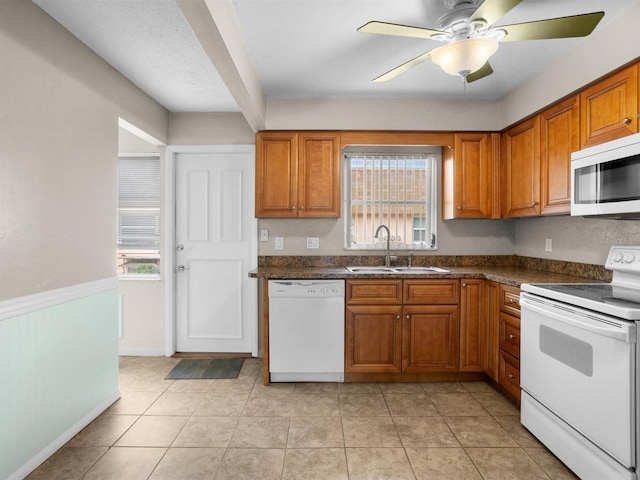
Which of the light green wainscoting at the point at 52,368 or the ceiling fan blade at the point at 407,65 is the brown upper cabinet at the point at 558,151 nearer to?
the ceiling fan blade at the point at 407,65

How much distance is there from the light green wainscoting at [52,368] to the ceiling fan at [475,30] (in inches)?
86.5

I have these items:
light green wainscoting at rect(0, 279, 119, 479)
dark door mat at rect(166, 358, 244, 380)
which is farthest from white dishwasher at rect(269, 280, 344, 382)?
light green wainscoting at rect(0, 279, 119, 479)

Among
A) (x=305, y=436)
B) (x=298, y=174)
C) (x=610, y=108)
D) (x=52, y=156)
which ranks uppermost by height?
(x=610, y=108)

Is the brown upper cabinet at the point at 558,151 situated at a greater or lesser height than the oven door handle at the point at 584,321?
greater

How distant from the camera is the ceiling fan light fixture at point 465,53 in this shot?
1647 millimetres

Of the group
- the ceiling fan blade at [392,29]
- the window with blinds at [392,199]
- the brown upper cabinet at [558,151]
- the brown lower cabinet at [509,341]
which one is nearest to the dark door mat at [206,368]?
the window with blinds at [392,199]

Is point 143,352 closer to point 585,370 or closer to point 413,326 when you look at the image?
point 413,326

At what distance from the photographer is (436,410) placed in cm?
243

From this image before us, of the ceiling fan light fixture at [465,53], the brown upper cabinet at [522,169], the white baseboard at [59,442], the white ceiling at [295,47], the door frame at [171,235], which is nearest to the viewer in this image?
the ceiling fan light fixture at [465,53]

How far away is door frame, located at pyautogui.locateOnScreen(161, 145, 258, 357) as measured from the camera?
3443 mm

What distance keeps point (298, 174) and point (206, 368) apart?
194 centimetres

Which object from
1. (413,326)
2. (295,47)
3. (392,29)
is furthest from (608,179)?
(295,47)

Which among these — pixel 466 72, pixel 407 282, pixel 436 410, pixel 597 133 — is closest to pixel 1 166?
pixel 466 72

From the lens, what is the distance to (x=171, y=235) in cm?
346
